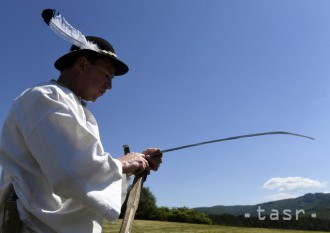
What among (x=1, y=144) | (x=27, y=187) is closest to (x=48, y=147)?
(x=27, y=187)

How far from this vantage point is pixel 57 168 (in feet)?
6.18

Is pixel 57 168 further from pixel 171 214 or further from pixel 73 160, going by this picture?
pixel 171 214

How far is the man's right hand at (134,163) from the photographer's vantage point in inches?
92.1

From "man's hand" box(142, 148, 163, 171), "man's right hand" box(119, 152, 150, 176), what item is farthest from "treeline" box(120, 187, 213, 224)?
"man's right hand" box(119, 152, 150, 176)

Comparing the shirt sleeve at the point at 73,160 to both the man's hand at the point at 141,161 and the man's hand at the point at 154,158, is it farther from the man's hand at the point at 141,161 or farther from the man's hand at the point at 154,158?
the man's hand at the point at 154,158

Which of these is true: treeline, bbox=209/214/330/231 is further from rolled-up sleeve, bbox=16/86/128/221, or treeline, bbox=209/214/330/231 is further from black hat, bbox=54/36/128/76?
rolled-up sleeve, bbox=16/86/128/221

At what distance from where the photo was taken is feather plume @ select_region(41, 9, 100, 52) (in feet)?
8.68

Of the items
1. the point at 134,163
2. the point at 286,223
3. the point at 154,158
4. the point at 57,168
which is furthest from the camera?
the point at 286,223

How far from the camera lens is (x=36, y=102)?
2.04 metres

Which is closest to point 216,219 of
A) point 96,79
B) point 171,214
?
point 171,214

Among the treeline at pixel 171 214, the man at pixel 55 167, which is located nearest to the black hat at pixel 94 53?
the man at pixel 55 167

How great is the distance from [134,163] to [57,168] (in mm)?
626

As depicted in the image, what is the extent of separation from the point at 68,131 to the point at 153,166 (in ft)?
3.16

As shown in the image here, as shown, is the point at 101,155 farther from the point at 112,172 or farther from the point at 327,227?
the point at 327,227
